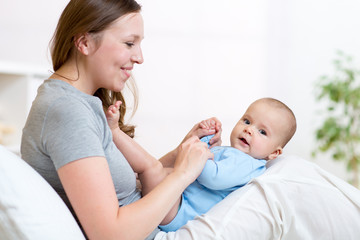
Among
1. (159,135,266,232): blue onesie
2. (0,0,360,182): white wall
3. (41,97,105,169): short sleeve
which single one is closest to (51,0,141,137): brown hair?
(41,97,105,169): short sleeve

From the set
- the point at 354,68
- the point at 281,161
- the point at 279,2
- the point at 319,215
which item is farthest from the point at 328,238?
the point at 279,2

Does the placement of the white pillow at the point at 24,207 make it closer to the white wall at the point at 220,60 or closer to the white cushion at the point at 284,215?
the white cushion at the point at 284,215

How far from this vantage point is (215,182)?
1427mm

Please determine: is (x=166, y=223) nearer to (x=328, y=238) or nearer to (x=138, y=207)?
(x=138, y=207)

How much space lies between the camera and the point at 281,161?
1.45m

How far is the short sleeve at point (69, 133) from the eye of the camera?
3.56 ft

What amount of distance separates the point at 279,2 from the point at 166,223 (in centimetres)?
394

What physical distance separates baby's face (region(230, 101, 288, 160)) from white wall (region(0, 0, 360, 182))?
2.87 metres

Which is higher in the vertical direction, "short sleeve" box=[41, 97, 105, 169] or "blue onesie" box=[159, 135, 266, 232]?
"short sleeve" box=[41, 97, 105, 169]

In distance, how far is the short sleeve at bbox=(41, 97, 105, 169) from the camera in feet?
3.56

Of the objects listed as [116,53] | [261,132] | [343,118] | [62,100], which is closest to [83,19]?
[116,53]

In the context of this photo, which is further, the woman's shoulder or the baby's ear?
the baby's ear

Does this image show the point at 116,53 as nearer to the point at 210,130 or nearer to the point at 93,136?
the point at 93,136

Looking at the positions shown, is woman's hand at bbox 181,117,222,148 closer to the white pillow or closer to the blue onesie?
the blue onesie
